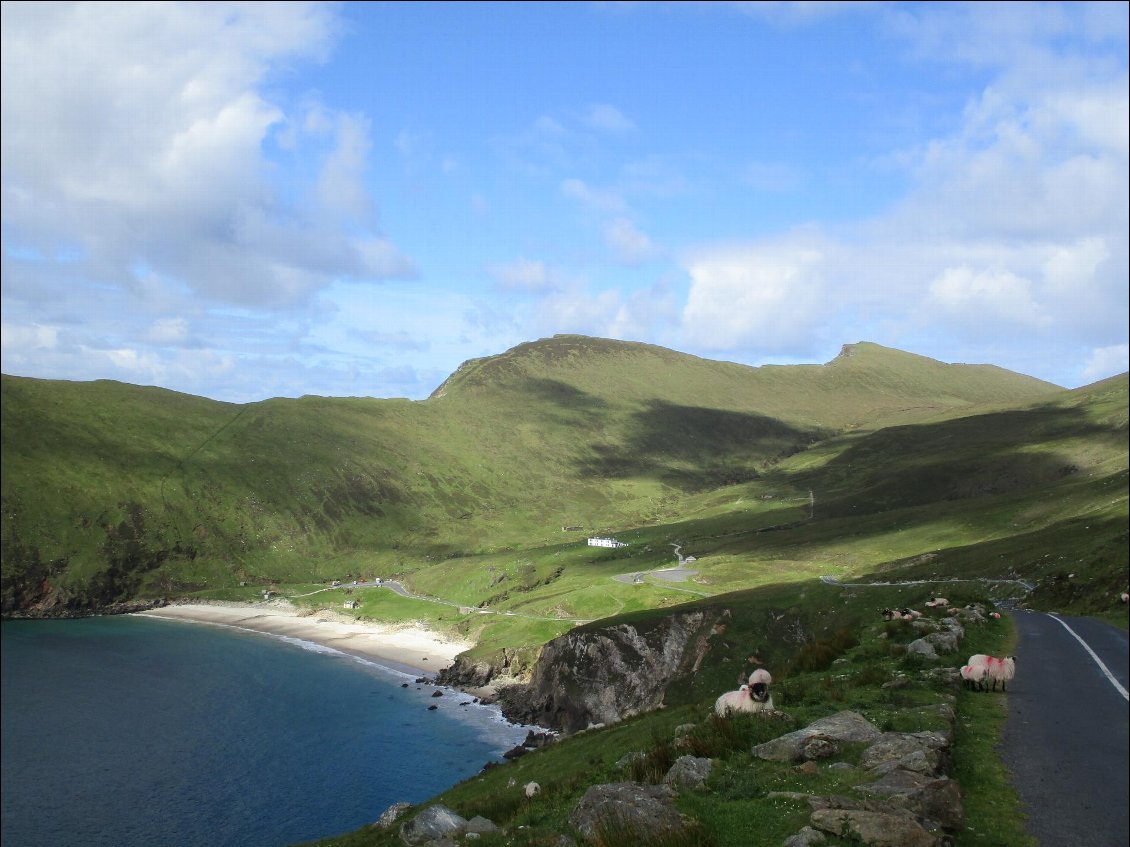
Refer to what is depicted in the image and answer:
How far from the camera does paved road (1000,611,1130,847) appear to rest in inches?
629

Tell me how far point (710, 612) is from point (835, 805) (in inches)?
3105

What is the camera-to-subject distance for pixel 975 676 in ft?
92.7

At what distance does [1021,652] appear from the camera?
3444 centimetres

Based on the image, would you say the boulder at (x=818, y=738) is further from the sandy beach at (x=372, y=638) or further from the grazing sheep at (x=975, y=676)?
the sandy beach at (x=372, y=638)

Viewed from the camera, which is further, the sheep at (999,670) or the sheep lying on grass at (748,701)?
the sheep lying on grass at (748,701)

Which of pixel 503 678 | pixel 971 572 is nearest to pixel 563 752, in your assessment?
pixel 971 572

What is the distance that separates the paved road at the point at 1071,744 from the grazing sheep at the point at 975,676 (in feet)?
3.57

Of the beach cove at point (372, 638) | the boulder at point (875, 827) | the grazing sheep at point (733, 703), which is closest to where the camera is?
the boulder at point (875, 827)

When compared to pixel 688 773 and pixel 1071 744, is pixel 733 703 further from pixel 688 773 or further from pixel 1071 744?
pixel 1071 744

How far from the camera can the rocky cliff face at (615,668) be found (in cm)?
9125

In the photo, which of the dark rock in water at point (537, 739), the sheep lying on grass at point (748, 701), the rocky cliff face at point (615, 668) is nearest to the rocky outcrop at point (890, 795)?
the sheep lying on grass at point (748, 701)

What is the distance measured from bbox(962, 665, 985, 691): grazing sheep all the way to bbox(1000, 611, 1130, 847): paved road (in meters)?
1.09

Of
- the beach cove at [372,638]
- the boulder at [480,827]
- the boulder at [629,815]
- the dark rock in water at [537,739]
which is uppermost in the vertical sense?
the boulder at [629,815]

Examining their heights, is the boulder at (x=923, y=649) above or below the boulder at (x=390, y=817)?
above
